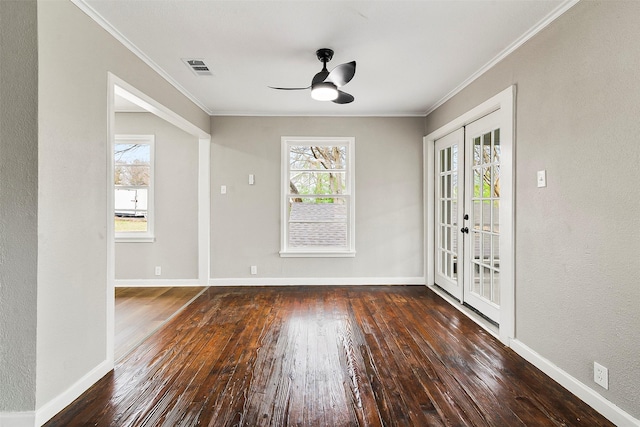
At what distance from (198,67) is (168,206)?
2344mm

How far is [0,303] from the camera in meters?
1.78

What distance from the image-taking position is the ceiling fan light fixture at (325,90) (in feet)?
Result: 8.75

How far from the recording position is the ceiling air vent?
301 centimetres

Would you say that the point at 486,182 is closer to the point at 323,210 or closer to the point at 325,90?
the point at 325,90

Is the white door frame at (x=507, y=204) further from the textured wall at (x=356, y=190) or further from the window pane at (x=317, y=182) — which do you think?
the window pane at (x=317, y=182)

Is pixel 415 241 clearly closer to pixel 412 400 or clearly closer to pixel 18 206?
pixel 412 400

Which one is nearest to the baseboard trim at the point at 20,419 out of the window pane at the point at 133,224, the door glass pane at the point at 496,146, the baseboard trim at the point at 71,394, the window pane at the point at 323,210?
the baseboard trim at the point at 71,394

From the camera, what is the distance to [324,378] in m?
2.27

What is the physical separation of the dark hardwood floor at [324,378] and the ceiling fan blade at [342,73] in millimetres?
2218

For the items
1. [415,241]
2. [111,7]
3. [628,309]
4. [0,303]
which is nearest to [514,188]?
[628,309]

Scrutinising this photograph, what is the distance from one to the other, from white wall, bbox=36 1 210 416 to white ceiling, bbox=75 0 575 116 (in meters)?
0.32

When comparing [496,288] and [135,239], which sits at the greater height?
[135,239]

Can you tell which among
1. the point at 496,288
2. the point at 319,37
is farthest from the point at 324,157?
the point at 496,288

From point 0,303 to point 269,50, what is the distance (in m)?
2.51
